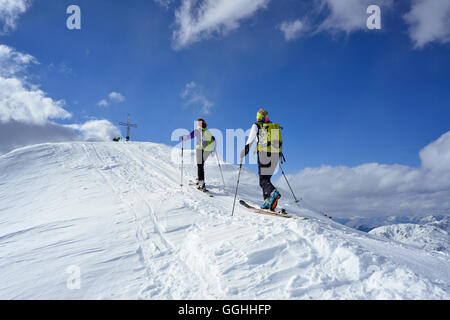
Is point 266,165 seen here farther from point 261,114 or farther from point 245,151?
point 261,114

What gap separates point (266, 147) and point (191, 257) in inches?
163

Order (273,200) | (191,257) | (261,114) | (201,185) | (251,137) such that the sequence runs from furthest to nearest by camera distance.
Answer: (201,185), (261,114), (251,137), (273,200), (191,257)

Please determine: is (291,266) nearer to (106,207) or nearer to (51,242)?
(51,242)

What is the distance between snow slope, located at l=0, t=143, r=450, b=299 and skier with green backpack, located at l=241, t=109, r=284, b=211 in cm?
122

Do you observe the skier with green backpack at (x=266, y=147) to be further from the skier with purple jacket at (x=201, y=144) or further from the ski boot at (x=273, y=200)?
the skier with purple jacket at (x=201, y=144)

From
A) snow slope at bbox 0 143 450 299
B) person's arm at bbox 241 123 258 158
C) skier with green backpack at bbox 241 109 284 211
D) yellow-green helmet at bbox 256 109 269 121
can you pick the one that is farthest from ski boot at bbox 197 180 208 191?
yellow-green helmet at bbox 256 109 269 121

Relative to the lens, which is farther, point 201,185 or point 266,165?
point 201,185

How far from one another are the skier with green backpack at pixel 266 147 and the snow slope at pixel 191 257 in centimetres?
122

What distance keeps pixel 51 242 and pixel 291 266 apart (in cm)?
493

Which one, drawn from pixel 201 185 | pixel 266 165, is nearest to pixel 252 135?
pixel 266 165

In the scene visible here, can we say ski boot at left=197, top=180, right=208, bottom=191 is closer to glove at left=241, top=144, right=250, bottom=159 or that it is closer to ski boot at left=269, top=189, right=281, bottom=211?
glove at left=241, top=144, right=250, bottom=159

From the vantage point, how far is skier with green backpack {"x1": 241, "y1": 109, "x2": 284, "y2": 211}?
696 centimetres

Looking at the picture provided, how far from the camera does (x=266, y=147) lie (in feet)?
22.9

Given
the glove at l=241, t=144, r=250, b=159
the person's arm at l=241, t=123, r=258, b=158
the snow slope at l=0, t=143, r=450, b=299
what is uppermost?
the person's arm at l=241, t=123, r=258, b=158
